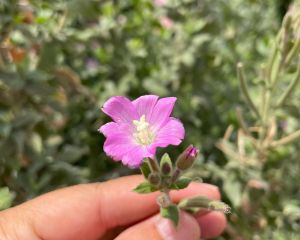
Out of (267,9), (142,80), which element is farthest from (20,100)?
(267,9)

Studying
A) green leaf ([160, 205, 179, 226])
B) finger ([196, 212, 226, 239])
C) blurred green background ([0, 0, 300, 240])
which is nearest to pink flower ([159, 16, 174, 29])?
blurred green background ([0, 0, 300, 240])

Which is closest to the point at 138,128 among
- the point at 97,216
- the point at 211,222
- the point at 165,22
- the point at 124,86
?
the point at 97,216

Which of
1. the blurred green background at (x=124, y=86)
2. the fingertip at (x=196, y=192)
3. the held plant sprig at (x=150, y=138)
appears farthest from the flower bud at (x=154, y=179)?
the blurred green background at (x=124, y=86)

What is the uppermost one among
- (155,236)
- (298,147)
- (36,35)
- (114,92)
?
(36,35)

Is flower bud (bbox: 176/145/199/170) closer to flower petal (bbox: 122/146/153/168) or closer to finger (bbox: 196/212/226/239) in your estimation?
flower petal (bbox: 122/146/153/168)

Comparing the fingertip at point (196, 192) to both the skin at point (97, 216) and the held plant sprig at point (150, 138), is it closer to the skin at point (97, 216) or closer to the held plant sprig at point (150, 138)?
the skin at point (97, 216)

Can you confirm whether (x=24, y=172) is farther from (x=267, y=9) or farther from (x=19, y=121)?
(x=267, y=9)

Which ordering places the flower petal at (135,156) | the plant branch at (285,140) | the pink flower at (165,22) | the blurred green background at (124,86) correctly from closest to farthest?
1. the flower petal at (135,156)
2. the plant branch at (285,140)
3. the blurred green background at (124,86)
4. the pink flower at (165,22)
